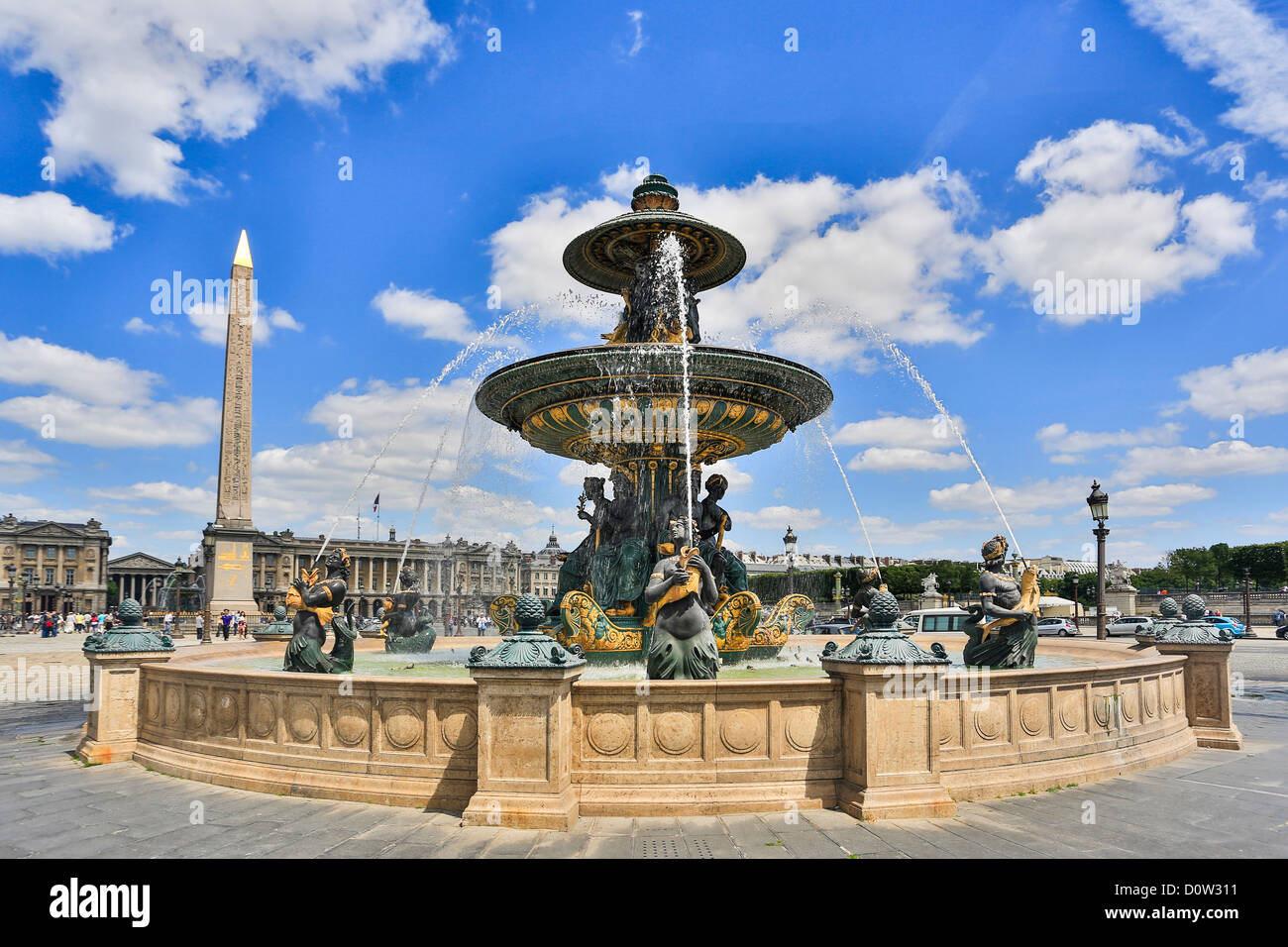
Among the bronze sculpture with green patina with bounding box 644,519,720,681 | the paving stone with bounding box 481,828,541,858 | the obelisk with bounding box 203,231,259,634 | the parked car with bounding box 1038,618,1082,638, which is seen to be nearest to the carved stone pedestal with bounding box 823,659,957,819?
the bronze sculpture with green patina with bounding box 644,519,720,681

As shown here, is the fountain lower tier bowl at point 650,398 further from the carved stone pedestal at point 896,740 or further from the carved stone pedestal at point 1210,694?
the carved stone pedestal at point 896,740

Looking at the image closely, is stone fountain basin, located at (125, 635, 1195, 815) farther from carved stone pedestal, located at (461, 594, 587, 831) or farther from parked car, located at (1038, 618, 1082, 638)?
parked car, located at (1038, 618, 1082, 638)

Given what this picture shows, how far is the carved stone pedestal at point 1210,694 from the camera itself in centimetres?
953

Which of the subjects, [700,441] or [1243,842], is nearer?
[1243,842]

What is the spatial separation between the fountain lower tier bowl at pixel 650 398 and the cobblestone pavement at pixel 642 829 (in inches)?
275

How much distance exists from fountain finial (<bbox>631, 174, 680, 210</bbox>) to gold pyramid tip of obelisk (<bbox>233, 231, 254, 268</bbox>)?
118ft

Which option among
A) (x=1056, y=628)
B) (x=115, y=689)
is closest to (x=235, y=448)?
(x=115, y=689)

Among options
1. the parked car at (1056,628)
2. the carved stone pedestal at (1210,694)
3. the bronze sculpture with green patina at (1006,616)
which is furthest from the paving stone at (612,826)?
the parked car at (1056,628)

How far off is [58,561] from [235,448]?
10413cm

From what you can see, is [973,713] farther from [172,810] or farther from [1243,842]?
[172,810]

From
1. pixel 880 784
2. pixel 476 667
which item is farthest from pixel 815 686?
pixel 476 667

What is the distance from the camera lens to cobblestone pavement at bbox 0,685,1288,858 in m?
5.44

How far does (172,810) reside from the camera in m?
6.52
